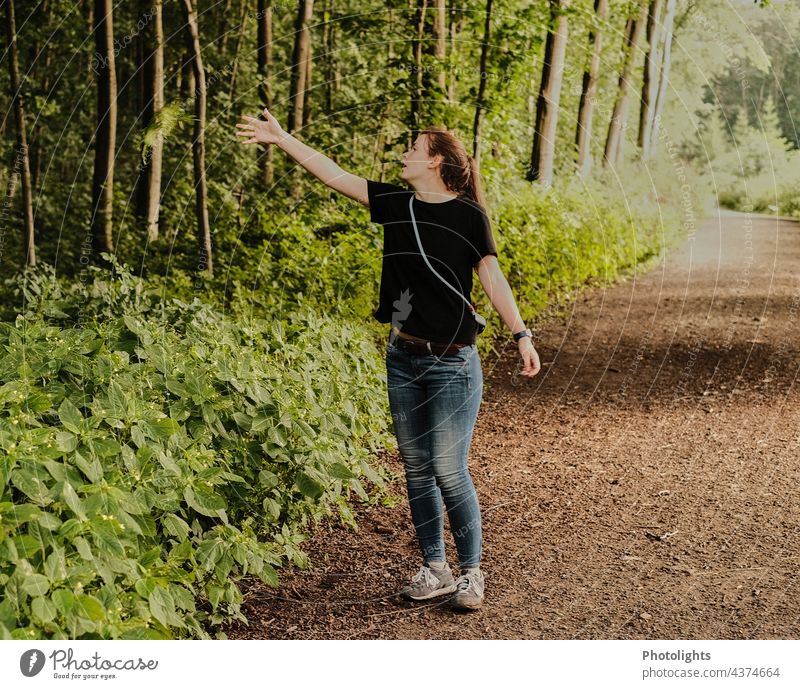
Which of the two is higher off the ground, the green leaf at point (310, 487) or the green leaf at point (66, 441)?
the green leaf at point (66, 441)

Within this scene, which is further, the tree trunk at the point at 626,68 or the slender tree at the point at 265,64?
the tree trunk at the point at 626,68

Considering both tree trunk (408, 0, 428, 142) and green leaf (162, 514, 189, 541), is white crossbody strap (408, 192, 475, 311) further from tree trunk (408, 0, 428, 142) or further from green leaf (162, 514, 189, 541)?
tree trunk (408, 0, 428, 142)

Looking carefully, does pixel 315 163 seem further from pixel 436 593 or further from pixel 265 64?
pixel 265 64

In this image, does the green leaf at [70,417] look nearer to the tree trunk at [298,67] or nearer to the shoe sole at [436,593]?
the shoe sole at [436,593]

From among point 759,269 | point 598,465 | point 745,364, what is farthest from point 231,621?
point 759,269

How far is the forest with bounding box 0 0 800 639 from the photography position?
120 inches

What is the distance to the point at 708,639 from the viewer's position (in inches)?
→ 139

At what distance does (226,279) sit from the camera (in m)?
8.84

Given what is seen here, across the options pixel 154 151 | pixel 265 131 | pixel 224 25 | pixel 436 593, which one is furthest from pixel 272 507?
pixel 224 25

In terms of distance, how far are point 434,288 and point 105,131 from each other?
6.73 meters

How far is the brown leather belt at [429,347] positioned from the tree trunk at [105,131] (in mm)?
6273

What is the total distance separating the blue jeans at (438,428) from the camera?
3.62 meters

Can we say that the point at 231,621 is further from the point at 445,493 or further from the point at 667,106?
the point at 667,106

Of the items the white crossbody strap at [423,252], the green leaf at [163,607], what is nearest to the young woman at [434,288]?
the white crossbody strap at [423,252]
